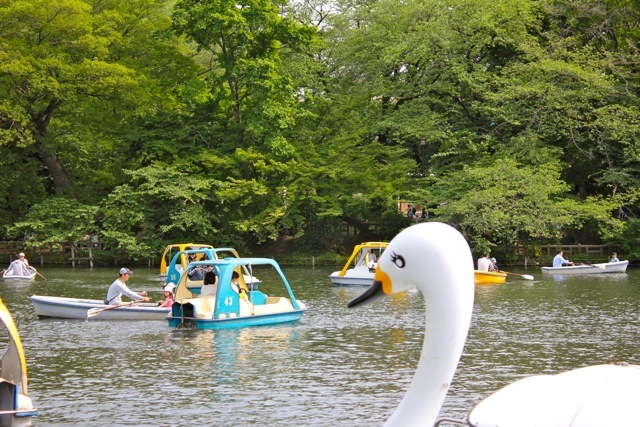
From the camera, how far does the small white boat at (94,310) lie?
22562 mm

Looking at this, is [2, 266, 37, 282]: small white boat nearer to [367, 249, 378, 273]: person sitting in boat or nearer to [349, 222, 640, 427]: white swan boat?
[367, 249, 378, 273]: person sitting in boat

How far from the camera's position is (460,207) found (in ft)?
140

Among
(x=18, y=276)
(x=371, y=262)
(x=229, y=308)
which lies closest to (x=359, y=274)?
(x=371, y=262)

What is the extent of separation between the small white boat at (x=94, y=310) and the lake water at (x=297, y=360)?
27 cm

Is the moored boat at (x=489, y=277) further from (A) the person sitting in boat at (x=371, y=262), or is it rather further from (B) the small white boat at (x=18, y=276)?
(B) the small white boat at (x=18, y=276)

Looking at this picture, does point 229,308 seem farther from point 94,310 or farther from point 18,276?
point 18,276

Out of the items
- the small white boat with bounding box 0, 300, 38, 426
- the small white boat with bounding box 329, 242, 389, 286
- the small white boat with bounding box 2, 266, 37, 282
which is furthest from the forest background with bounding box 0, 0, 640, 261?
the small white boat with bounding box 0, 300, 38, 426

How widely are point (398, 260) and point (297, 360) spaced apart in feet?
33.5

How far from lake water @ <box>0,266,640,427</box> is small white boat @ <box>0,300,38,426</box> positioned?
449mm

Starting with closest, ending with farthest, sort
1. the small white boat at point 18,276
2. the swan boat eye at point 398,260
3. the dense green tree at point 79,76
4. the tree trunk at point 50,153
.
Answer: the swan boat eye at point 398,260 → the small white boat at point 18,276 → the dense green tree at point 79,76 → the tree trunk at point 50,153

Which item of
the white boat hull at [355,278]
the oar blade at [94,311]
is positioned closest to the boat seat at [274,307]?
the oar blade at [94,311]

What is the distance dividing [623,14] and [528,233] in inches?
488

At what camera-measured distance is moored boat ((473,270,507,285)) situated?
116 ft

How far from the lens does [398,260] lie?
7.33 m
